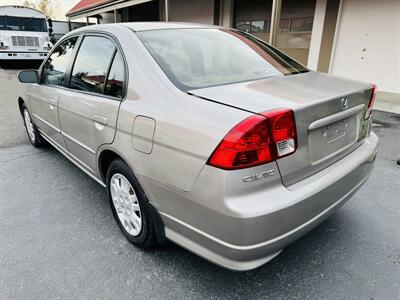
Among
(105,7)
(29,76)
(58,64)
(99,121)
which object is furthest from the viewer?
(105,7)

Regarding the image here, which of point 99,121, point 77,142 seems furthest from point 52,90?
point 99,121

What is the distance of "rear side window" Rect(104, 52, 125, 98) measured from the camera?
2.30 metres

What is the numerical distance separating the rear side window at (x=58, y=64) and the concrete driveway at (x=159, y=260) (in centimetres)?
122

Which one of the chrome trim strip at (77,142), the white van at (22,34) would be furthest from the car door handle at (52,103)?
the white van at (22,34)

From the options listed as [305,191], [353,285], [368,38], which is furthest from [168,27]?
[368,38]

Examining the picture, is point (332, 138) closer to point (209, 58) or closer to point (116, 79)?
point (209, 58)

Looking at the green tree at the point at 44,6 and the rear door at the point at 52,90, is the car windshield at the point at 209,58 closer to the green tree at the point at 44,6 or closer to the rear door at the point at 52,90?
the rear door at the point at 52,90

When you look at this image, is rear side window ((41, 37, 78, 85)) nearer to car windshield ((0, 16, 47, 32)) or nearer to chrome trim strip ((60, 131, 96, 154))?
chrome trim strip ((60, 131, 96, 154))

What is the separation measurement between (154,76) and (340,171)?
52.9 inches

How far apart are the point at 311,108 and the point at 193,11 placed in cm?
1428

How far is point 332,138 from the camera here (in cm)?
194

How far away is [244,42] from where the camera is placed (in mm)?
2740

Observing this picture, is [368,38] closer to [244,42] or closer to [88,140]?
[244,42]

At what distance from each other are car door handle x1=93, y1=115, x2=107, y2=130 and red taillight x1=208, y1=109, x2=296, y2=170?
115 centimetres
